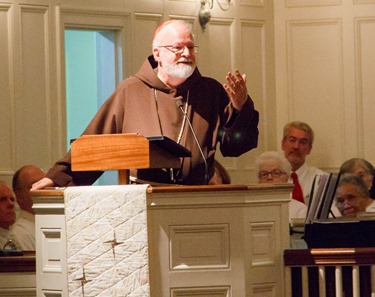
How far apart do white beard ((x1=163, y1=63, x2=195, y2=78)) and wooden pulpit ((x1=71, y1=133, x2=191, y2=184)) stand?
1.97ft

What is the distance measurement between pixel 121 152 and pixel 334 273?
1.32 metres

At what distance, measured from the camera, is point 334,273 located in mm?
5770

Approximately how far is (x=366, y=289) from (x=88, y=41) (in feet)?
17.4

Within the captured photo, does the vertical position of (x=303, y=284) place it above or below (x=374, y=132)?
below

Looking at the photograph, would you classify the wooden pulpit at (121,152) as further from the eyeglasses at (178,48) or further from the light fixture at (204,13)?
the light fixture at (204,13)

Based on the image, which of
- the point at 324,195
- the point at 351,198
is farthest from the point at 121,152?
the point at 351,198

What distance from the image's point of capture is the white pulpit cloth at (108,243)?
516cm

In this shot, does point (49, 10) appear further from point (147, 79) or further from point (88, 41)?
point (147, 79)

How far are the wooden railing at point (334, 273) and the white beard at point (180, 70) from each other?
1.05 meters

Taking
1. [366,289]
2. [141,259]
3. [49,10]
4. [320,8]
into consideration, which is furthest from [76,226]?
[320,8]

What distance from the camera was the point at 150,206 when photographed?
5215mm

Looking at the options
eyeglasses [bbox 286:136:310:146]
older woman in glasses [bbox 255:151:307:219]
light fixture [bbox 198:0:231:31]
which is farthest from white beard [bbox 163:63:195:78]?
light fixture [bbox 198:0:231:31]

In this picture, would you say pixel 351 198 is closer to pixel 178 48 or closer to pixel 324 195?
pixel 324 195

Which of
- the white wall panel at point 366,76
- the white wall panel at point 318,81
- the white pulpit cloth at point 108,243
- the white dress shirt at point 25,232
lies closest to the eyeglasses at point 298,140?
the white wall panel at point 318,81
